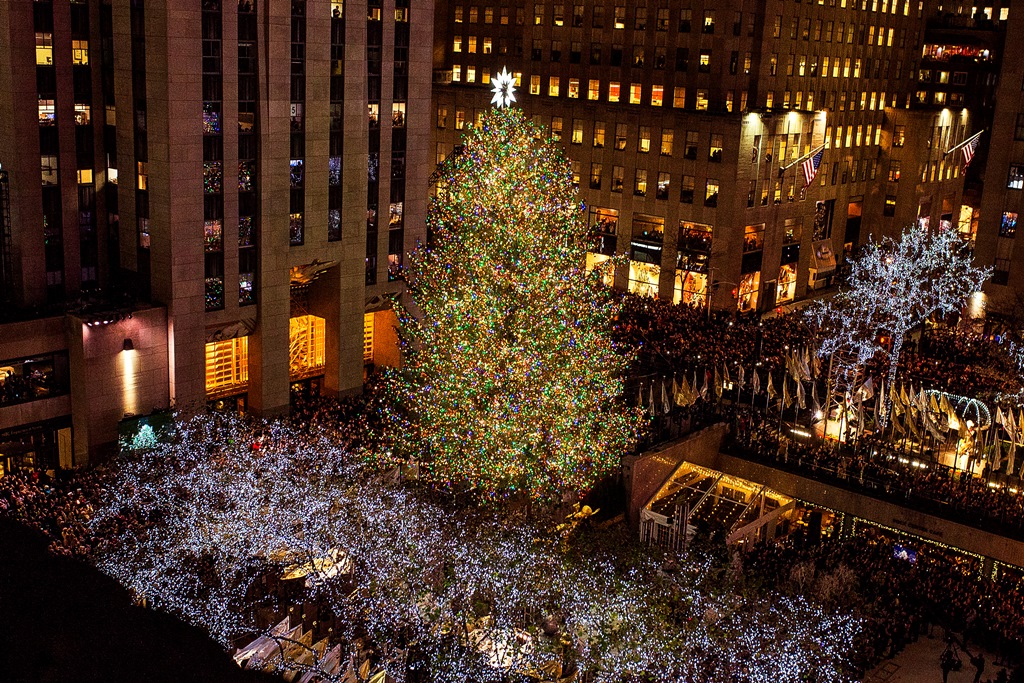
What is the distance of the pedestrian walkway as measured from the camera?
35062 millimetres

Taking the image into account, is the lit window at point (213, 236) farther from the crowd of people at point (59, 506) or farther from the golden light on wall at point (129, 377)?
the crowd of people at point (59, 506)

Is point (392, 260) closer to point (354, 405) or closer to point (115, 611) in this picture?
point (354, 405)

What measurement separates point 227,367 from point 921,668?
111 ft

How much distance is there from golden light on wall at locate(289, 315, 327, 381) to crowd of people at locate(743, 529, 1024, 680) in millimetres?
25941

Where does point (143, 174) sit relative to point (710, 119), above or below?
below

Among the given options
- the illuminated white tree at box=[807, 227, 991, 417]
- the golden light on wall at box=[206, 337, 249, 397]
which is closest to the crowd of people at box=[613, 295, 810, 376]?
the illuminated white tree at box=[807, 227, 991, 417]

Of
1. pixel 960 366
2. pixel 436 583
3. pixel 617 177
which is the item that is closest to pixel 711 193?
pixel 617 177

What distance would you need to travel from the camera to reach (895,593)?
38.0 m

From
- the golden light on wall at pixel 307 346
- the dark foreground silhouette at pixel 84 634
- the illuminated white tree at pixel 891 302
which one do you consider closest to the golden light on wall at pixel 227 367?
the golden light on wall at pixel 307 346

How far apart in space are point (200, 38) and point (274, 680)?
2851cm

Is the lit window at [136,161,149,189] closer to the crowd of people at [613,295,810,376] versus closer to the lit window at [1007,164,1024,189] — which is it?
the crowd of people at [613,295,810,376]

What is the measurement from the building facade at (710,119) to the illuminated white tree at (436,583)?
43489mm

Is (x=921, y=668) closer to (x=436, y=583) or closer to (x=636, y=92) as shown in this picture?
(x=436, y=583)

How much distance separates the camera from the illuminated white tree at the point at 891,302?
201 ft
